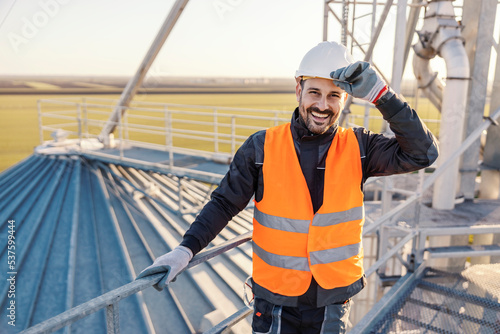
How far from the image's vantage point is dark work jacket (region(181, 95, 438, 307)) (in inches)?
65.5

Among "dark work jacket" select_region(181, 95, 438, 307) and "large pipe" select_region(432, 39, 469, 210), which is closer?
"dark work jacket" select_region(181, 95, 438, 307)

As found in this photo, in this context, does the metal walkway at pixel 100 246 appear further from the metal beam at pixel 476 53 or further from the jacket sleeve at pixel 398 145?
the metal beam at pixel 476 53

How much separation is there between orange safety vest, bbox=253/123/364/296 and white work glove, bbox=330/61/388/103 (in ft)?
1.02

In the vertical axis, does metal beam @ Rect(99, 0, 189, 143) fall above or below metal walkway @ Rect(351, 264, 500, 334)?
above

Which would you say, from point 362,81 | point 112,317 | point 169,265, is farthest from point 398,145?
point 112,317

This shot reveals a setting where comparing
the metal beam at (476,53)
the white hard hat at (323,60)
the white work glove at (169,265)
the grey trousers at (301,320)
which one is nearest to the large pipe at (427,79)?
the metal beam at (476,53)

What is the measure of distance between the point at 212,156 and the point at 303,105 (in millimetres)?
5960

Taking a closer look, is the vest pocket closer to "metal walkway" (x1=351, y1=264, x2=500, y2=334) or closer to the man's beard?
the man's beard

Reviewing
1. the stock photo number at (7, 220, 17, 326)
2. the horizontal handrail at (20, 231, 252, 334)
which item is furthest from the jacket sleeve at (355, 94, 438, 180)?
the stock photo number at (7, 220, 17, 326)

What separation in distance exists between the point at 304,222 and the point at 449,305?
76.9 inches

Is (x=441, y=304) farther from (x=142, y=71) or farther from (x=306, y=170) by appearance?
(x=142, y=71)

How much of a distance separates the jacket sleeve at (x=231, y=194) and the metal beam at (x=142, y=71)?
20.6 ft

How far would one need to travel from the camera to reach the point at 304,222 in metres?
1.66

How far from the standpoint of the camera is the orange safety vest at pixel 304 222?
65.4 inches
